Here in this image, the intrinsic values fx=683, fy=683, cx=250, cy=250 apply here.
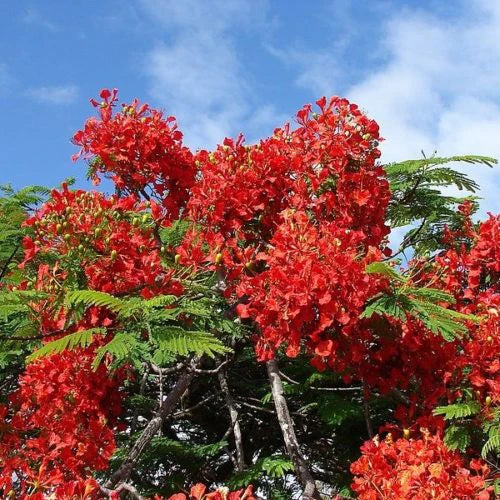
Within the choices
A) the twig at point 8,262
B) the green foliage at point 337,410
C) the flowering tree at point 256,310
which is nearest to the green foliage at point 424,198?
the flowering tree at point 256,310

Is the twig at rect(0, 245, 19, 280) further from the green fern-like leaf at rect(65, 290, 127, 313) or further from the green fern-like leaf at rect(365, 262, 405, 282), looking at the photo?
the green fern-like leaf at rect(365, 262, 405, 282)

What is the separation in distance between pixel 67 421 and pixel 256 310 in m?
1.27

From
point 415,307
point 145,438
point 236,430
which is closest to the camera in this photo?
point 415,307

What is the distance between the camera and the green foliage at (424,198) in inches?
188

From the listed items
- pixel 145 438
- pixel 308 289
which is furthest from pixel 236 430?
pixel 308 289

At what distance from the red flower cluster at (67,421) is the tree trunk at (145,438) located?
5.0 inches

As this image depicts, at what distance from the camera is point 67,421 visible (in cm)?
381

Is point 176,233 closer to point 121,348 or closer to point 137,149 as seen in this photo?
point 137,149

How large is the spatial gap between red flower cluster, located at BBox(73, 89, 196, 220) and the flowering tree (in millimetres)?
13

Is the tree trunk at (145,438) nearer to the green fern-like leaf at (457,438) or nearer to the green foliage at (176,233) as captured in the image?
the green foliage at (176,233)

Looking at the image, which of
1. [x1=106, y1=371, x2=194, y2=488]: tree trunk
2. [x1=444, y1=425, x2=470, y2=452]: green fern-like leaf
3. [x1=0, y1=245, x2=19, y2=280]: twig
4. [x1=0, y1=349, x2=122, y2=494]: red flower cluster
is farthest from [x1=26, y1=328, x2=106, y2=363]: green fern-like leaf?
[x1=444, y1=425, x2=470, y2=452]: green fern-like leaf

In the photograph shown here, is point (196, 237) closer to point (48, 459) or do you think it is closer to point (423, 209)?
point (48, 459)

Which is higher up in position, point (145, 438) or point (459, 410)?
point (459, 410)

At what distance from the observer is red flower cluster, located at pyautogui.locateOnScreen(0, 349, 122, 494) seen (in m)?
3.76
